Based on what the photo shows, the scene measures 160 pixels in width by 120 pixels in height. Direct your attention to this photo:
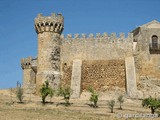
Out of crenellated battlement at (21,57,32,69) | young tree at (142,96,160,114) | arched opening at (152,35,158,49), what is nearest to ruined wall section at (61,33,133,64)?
arched opening at (152,35,158,49)

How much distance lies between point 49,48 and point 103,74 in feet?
18.6

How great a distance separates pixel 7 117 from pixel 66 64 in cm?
1626

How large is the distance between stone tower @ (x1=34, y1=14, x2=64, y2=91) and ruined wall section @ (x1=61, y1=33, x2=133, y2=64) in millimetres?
1176

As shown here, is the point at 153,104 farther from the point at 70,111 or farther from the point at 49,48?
the point at 49,48

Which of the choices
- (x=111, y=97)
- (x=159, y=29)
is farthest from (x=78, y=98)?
(x=159, y=29)

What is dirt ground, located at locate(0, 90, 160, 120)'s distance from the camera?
23078 mm

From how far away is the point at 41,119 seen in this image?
21.9m

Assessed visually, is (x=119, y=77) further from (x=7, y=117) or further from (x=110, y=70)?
(x=7, y=117)

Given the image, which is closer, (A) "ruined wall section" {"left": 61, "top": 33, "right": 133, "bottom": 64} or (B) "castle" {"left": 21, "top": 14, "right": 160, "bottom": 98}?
(B) "castle" {"left": 21, "top": 14, "right": 160, "bottom": 98}

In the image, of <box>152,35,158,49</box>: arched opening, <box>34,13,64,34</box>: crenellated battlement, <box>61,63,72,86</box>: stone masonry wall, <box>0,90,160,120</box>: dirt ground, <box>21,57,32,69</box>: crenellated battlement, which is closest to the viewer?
<box>0,90,160,120</box>: dirt ground

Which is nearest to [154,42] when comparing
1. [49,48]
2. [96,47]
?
[96,47]

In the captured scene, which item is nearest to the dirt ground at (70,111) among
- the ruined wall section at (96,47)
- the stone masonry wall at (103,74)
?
the stone masonry wall at (103,74)

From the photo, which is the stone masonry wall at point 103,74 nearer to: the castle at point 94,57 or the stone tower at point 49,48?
the castle at point 94,57

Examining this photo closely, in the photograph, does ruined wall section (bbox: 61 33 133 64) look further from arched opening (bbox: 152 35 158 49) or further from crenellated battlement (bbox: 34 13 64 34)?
arched opening (bbox: 152 35 158 49)
